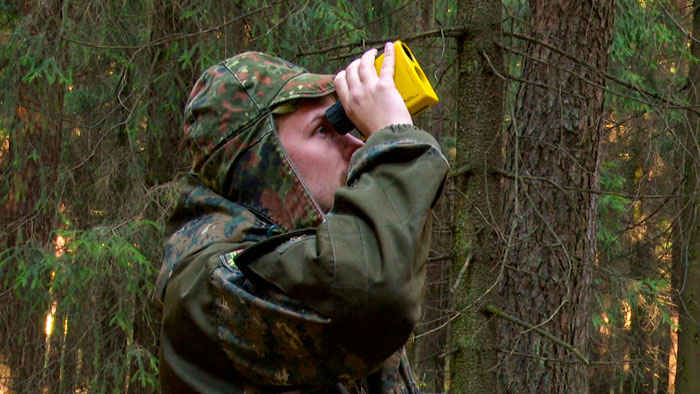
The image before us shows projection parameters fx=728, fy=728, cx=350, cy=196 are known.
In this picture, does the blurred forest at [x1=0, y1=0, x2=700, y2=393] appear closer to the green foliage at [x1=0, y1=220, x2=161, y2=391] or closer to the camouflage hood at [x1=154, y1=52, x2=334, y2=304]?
the green foliage at [x1=0, y1=220, x2=161, y2=391]

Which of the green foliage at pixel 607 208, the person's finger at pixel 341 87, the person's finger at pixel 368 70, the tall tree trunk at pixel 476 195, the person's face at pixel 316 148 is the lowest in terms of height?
the green foliage at pixel 607 208

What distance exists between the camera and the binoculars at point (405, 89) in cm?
163

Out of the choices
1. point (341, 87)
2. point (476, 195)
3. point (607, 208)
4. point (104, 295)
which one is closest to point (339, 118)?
point (341, 87)

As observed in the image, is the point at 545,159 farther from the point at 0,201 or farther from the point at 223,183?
the point at 0,201

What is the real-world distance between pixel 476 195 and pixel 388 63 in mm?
1537

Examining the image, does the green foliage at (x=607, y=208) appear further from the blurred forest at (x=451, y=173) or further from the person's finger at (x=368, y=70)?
the person's finger at (x=368, y=70)

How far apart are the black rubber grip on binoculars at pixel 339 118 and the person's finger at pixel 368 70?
3.6 inches

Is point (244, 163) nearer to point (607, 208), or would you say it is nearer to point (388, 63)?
point (388, 63)

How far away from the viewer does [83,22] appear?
5395 millimetres

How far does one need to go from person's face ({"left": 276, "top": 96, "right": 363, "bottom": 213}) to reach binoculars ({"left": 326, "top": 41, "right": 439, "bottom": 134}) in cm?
6

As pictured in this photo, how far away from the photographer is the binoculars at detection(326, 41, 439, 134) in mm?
1630

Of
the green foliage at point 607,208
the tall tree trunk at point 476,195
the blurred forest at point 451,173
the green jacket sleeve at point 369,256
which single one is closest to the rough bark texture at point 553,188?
the blurred forest at point 451,173

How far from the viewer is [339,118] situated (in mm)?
1647

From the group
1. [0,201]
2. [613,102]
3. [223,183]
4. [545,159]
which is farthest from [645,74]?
[223,183]
